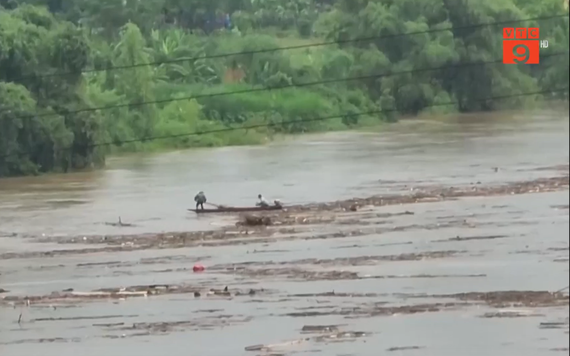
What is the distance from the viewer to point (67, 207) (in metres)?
10.1

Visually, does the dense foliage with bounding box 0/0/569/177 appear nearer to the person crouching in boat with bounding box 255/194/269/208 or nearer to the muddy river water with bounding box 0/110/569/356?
the muddy river water with bounding box 0/110/569/356

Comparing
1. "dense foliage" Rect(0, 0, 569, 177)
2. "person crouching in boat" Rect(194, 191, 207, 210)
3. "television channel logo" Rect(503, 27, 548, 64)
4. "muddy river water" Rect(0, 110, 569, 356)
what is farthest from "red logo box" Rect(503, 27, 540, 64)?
"person crouching in boat" Rect(194, 191, 207, 210)

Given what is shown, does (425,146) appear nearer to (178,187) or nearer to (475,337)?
(178,187)

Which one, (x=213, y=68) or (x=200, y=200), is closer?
Result: (x=200, y=200)

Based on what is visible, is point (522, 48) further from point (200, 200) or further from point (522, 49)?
point (200, 200)

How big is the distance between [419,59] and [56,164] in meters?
2.89

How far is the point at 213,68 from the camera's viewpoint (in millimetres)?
11164

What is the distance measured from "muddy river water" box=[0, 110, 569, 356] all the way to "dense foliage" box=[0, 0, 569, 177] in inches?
13.5

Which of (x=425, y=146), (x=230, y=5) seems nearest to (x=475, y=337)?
(x=230, y=5)

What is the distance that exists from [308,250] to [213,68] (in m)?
3.50

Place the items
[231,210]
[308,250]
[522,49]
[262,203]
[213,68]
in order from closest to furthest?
[522,49] < [308,250] < [262,203] < [231,210] < [213,68]

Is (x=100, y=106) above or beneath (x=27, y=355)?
above

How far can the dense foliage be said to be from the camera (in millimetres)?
8109

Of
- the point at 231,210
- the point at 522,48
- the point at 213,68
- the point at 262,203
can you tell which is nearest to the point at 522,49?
the point at 522,48
